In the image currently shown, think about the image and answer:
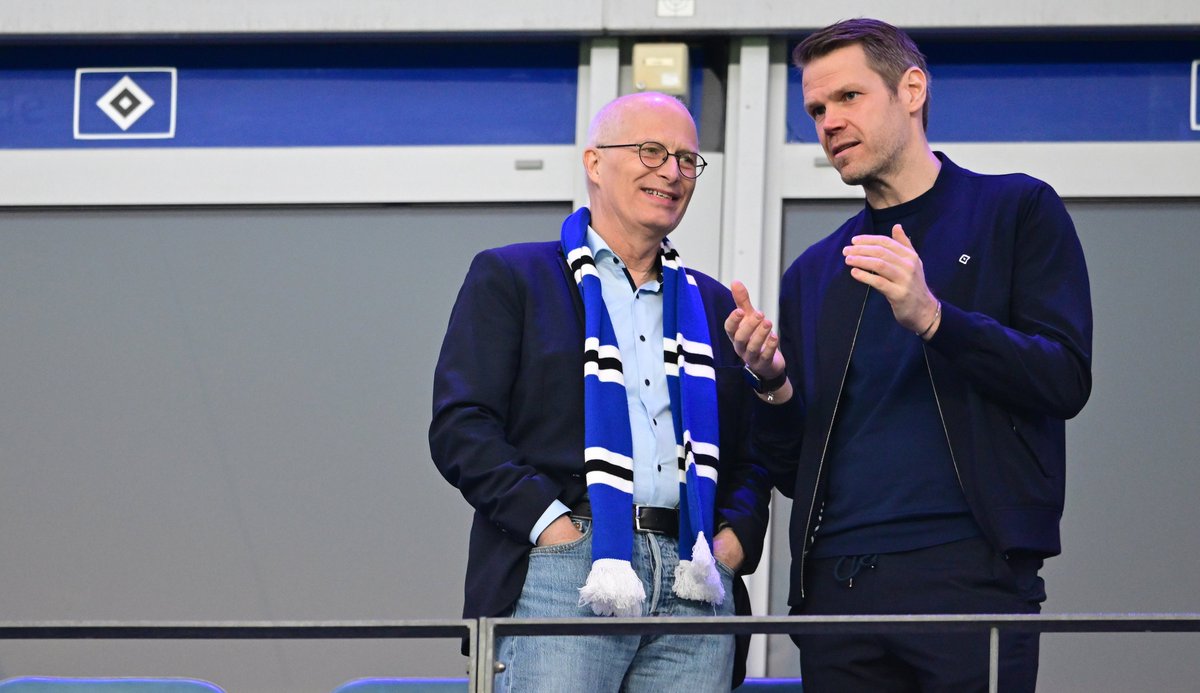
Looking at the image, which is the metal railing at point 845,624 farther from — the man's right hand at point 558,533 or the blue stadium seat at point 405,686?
the blue stadium seat at point 405,686

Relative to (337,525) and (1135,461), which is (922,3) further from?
(337,525)

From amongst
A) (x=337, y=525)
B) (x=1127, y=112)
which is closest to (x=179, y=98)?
(x=337, y=525)

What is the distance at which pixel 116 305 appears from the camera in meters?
4.46

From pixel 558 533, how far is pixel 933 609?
0.58 meters

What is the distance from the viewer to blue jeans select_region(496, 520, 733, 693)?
231 centimetres

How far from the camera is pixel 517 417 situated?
249 centimetres

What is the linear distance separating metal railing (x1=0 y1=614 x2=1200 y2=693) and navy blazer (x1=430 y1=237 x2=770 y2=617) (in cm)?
33

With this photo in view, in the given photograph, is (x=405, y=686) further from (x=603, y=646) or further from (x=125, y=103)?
(x=125, y=103)

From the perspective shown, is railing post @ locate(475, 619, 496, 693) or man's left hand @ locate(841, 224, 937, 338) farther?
man's left hand @ locate(841, 224, 937, 338)

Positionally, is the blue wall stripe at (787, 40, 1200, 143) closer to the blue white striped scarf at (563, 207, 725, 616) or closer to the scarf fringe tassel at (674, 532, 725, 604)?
the blue white striped scarf at (563, 207, 725, 616)

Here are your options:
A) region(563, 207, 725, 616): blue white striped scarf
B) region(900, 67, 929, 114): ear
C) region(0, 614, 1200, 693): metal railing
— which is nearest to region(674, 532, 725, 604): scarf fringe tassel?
region(563, 207, 725, 616): blue white striped scarf

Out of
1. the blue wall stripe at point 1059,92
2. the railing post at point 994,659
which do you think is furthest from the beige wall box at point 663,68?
the railing post at point 994,659

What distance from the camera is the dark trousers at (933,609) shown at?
2268 mm

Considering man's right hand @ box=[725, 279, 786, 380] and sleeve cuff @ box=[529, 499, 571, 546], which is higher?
man's right hand @ box=[725, 279, 786, 380]
